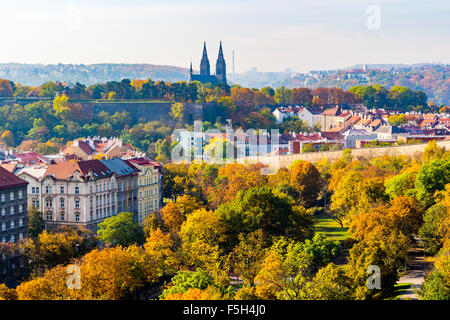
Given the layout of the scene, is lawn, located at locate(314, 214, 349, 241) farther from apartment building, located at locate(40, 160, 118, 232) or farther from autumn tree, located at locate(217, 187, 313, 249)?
apartment building, located at locate(40, 160, 118, 232)

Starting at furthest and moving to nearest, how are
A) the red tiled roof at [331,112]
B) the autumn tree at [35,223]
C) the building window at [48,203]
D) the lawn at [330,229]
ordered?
1. the red tiled roof at [331,112]
2. the building window at [48,203]
3. the lawn at [330,229]
4. the autumn tree at [35,223]

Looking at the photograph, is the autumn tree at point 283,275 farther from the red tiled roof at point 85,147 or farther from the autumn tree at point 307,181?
the red tiled roof at point 85,147

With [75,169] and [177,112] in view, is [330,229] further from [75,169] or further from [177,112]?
[177,112]

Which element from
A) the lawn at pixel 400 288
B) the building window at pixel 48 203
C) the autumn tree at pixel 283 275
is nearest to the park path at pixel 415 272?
the lawn at pixel 400 288

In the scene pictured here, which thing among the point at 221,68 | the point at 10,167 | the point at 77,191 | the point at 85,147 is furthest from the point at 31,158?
the point at 221,68

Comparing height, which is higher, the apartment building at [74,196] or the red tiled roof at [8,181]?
the red tiled roof at [8,181]

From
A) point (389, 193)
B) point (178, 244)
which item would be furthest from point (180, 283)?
point (389, 193)
